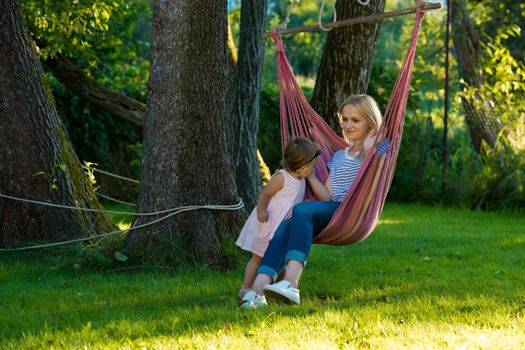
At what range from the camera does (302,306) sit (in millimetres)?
3520

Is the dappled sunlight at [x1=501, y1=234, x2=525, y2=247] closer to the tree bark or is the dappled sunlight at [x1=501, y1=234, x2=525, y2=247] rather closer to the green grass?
the green grass

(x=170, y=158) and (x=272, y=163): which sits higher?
(x=170, y=158)

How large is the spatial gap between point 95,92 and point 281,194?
14.9 ft

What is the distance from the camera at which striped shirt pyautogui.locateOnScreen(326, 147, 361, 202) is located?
3.83 m

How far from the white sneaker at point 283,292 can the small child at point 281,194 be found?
34cm

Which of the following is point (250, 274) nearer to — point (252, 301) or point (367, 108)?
point (252, 301)

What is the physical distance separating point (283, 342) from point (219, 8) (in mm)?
2138

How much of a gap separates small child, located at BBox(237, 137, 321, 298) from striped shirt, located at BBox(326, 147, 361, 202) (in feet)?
0.41

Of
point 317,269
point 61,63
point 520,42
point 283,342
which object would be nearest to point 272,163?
point 61,63

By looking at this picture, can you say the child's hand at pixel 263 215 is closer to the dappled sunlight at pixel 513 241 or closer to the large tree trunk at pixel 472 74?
the dappled sunlight at pixel 513 241

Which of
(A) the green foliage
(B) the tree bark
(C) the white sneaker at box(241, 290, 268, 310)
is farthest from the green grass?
(B) the tree bark

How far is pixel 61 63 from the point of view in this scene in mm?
7949

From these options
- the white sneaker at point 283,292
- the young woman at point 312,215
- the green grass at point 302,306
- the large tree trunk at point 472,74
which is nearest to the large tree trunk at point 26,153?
the green grass at point 302,306

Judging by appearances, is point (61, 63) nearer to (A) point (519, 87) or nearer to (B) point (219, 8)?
(B) point (219, 8)
